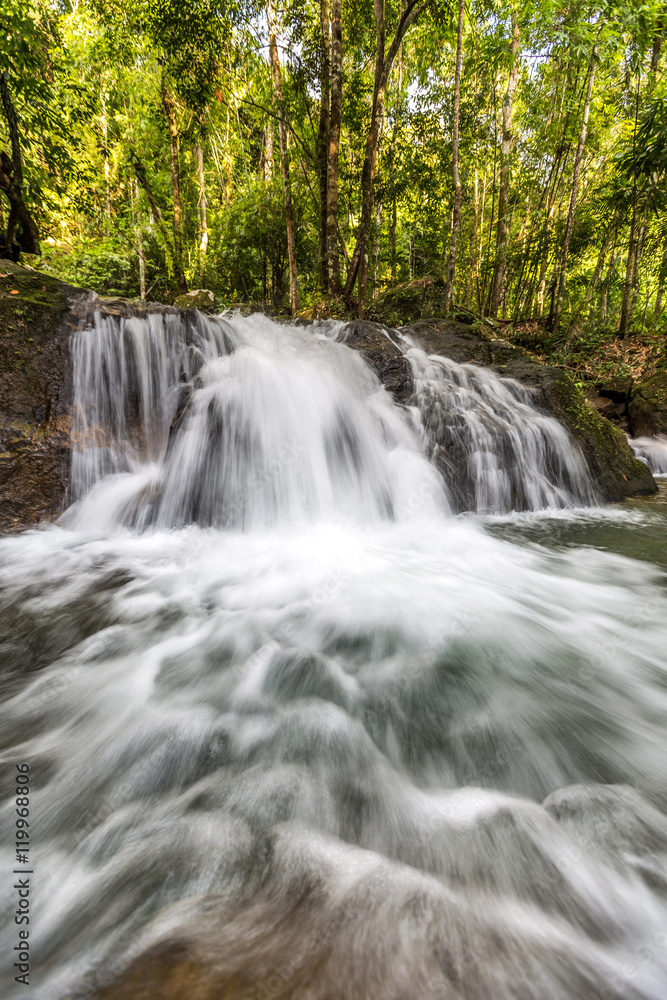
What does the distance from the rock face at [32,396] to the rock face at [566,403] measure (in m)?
3.97

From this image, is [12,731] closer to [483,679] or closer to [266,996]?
[266,996]

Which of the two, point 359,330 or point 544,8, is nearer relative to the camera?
point 359,330

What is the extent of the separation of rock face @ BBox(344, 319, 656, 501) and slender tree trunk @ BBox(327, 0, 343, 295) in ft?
9.09

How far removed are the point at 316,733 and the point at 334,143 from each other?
10.6m

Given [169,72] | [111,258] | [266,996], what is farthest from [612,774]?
[169,72]

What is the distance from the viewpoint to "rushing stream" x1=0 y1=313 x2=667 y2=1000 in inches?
37.8

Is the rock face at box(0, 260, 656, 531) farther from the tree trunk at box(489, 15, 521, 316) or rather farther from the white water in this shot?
the tree trunk at box(489, 15, 521, 316)

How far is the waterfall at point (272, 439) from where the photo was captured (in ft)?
14.1

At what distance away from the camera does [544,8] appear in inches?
285

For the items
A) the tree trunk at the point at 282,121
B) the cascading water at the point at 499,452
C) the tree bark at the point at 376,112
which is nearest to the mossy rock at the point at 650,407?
the cascading water at the point at 499,452

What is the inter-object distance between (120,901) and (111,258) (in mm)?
12813

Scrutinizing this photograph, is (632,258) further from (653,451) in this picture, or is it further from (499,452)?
(499,452)

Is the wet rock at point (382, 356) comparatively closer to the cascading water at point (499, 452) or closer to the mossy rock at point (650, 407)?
the cascading water at point (499, 452)

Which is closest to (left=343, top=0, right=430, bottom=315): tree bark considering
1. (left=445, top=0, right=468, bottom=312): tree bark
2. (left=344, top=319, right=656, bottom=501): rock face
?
(left=445, top=0, right=468, bottom=312): tree bark
